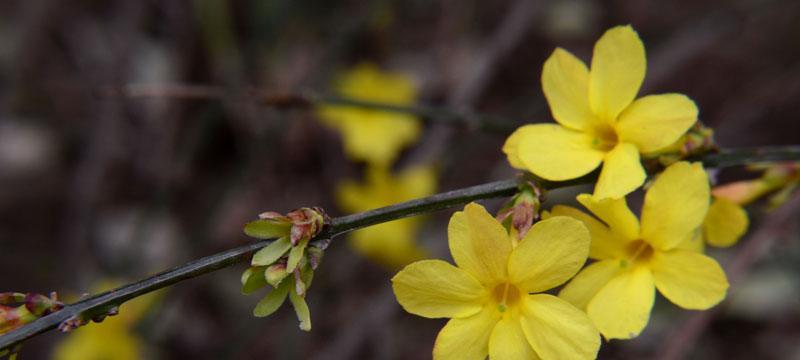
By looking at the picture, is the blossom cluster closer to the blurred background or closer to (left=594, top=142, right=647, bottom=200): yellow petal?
(left=594, top=142, right=647, bottom=200): yellow petal

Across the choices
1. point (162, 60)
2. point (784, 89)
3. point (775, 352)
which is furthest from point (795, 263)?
point (162, 60)

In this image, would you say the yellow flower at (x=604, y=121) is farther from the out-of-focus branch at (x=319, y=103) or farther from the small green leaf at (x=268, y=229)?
the out-of-focus branch at (x=319, y=103)

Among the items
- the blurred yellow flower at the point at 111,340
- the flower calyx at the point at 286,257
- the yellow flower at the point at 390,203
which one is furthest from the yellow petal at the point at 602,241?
the blurred yellow flower at the point at 111,340

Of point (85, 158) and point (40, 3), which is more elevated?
point (40, 3)

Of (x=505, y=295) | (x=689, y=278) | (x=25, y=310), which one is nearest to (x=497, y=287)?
(x=505, y=295)

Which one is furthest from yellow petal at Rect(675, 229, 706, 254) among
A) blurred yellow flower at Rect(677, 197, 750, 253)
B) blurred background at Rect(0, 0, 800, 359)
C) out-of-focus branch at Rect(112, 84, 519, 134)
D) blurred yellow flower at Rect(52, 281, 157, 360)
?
blurred yellow flower at Rect(52, 281, 157, 360)

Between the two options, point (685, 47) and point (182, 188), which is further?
point (182, 188)

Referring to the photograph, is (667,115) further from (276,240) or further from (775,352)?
(775,352)
